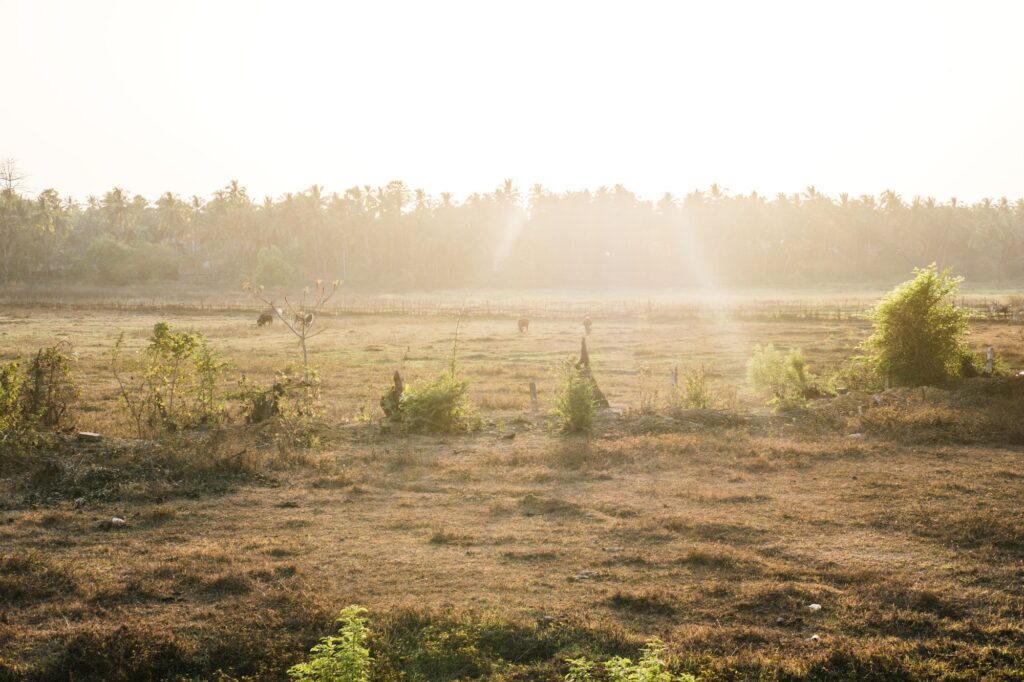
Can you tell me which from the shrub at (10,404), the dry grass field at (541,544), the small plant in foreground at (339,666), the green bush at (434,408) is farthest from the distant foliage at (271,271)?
the small plant in foreground at (339,666)

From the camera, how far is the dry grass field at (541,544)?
332 inches

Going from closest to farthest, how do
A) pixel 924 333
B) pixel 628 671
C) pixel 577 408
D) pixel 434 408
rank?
pixel 628 671
pixel 577 408
pixel 434 408
pixel 924 333

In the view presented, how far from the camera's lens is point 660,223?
136 m

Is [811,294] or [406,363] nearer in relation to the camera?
[406,363]

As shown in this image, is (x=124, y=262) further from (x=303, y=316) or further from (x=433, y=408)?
(x=433, y=408)

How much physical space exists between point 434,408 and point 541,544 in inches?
335

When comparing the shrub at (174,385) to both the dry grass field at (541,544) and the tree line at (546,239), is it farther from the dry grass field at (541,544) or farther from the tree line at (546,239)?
the tree line at (546,239)

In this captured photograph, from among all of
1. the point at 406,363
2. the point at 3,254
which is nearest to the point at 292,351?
the point at 406,363


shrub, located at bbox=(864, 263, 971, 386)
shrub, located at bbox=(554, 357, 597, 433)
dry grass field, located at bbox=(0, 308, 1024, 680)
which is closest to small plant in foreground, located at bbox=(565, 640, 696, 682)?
dry grass field, located at bbox=(0, 308, 1024, 680)

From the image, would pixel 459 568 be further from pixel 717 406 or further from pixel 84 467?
pixel 717 406

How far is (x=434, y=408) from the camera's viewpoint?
1978 centimetres

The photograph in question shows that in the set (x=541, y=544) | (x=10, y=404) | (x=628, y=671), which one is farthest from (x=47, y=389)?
(x=628, y=671)

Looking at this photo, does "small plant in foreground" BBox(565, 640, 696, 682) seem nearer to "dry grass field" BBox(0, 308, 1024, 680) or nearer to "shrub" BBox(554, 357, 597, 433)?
"dry grass field" BBox(0, 308, 1024, 680)

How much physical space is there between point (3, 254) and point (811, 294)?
101m
